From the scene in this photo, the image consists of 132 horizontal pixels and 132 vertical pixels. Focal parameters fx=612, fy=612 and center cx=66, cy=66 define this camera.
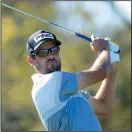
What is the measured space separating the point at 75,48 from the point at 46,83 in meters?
11.1

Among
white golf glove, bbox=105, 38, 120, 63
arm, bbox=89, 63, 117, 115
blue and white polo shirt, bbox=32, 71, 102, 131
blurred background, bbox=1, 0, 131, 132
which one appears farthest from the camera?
blurred background, bbox=1, 0, 131, 132

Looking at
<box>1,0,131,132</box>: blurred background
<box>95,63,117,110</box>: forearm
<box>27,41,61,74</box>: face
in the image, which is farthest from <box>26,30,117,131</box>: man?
<box>1,0,131,132</box>: blurred background

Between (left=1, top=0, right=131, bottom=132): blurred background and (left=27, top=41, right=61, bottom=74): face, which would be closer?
(left=27, top=41, right=61, bottom=74): face

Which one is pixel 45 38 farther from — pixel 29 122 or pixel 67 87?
pixel 29 122

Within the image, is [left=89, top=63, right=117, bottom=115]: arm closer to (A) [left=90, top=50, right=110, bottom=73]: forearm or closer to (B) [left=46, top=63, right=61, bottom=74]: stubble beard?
(A) [left=90, top=50, right=110, bottom=73]: forearm

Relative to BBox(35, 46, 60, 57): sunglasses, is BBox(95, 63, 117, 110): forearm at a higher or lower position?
lower

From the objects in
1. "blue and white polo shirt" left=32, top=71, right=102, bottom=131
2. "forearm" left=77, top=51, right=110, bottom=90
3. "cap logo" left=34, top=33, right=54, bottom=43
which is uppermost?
Answer: "cap logo" left=34, top=33, right=54, bottom=43

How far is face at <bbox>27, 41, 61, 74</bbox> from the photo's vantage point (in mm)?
4168

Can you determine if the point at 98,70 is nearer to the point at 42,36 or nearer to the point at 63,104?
→ the point at 63,104

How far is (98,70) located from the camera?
4.15 m

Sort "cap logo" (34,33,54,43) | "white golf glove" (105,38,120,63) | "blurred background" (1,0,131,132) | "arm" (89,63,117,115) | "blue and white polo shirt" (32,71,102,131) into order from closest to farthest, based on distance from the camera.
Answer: "blue and white polo shirt" (32,71,102,131) → "cap logo" (34,33,54,43) → "white golf glove" (105,38,120,63) → "arm" (89,63,117,115) → "blurred background" (1,0,131,132)

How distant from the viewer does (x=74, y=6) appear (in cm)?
1520

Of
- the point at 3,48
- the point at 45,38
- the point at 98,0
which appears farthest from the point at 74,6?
the point at 45,38

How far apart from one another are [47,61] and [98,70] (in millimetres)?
353
